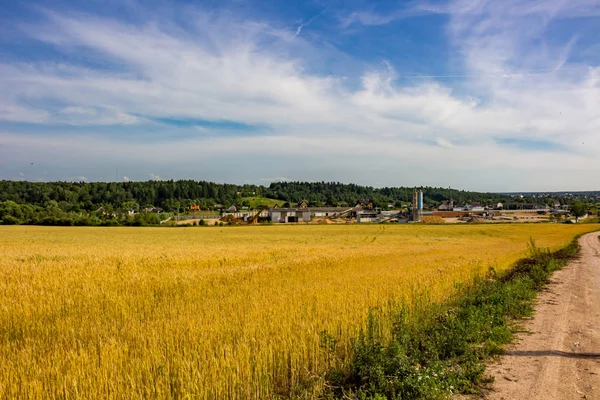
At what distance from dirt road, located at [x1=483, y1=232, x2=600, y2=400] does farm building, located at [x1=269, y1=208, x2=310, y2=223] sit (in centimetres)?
11546

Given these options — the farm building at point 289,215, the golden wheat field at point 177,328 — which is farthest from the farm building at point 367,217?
the golden wheat field at point 177,328

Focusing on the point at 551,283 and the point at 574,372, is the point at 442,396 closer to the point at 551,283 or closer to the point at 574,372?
the point at 574,372

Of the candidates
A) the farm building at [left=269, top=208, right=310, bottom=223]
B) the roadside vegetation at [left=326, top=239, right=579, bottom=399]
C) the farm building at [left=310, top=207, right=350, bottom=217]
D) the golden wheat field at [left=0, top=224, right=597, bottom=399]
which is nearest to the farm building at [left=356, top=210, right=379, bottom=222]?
the farm building at [left=310, top=207, right=350, bottom=217]

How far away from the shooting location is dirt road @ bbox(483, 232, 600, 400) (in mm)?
6148

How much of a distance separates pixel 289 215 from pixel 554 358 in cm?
12190

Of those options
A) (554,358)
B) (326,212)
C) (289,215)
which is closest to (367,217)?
(326,212)

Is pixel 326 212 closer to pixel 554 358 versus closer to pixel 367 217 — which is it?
pixel 367 217

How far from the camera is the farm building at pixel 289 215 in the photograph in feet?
418

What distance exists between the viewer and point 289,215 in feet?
423

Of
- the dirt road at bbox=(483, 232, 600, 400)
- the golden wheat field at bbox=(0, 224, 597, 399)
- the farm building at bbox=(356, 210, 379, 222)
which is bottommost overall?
the farm building at bbox=(356, 210, 379, 222)

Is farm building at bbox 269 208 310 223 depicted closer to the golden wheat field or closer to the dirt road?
the golden wheat field

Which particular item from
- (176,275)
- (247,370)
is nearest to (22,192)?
(176,275)

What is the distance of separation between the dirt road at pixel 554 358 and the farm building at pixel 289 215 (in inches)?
4545

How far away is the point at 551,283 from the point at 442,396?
14156 mm
